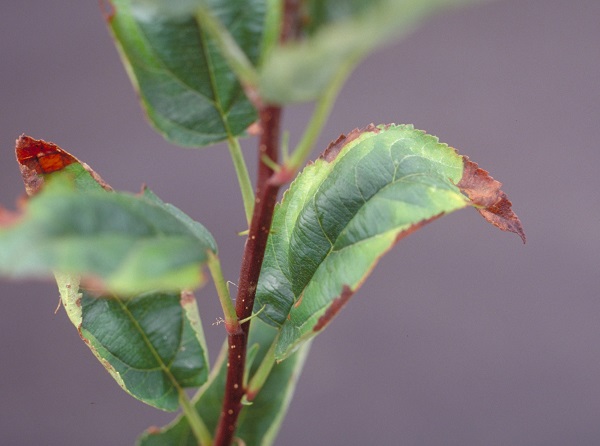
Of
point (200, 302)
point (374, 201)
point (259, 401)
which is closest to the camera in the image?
point (374, 201)

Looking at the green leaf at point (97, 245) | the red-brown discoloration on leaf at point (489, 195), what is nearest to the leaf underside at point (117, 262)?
the green leaf at point (97, 245)

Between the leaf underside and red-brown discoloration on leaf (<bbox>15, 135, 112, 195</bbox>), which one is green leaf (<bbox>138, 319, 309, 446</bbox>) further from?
red-brown discoloration on leaf (<bbox>15, 135, 112, 195</bbox>)

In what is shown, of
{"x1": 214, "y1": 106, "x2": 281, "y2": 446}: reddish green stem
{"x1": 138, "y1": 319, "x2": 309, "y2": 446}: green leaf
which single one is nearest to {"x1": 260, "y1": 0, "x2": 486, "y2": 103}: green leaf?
{"x1": 214, "y1": 106, "x2": 281, "y2": 446}: reddish green stem

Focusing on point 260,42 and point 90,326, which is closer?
point 260,42

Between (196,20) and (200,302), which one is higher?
(196,20)

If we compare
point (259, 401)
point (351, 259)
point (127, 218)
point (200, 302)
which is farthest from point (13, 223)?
point (200, 302)

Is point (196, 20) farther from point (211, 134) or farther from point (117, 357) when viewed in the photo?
point (117, 357)

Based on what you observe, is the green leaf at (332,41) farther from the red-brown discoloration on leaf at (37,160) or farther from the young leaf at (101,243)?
the red-brown discoloration on leaf at (37,160)
